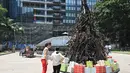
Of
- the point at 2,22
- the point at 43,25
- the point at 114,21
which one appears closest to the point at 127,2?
the point at 114,21

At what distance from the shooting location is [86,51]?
52.1ft

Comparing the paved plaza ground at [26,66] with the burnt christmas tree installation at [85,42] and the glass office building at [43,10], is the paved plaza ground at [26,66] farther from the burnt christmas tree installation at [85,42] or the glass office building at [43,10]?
the glass office building at [43,10]

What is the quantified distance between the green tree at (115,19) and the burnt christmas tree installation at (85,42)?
167 feet

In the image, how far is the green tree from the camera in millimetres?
66812

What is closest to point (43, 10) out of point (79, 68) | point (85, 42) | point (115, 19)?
point (115, 19)

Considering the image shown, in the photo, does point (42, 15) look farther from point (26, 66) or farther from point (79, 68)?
point (79, 68)

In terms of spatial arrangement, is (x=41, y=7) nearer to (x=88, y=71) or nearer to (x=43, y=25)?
(x=43, y=25)

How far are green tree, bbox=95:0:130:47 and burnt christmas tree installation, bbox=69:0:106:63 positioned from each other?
50.9 meters

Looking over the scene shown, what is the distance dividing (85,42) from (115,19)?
53417 mm

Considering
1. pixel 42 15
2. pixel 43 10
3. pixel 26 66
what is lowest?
pixel 26 66

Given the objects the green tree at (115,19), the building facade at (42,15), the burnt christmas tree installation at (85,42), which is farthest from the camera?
the building facade at (42,15)

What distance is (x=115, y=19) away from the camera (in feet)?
224

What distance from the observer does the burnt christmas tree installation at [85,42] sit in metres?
16.0

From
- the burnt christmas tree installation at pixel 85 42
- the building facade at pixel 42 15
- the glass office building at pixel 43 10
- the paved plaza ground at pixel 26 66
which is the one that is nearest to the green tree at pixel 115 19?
the building facade at pixel 42 15
